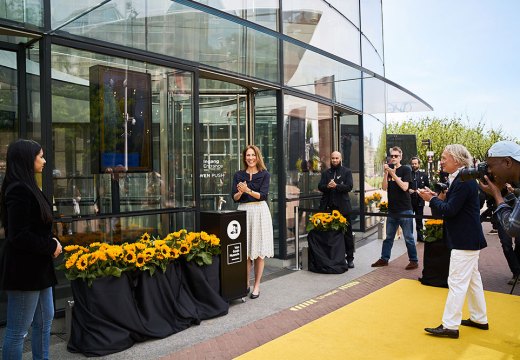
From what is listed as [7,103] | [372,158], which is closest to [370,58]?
[372,158]

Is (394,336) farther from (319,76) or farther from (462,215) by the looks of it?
(319,76)

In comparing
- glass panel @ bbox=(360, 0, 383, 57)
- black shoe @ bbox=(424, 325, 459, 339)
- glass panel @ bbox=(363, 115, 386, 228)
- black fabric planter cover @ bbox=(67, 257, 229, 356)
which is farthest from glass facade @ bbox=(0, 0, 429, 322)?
glass panel @ bbox=(360, 0, 383, 57)

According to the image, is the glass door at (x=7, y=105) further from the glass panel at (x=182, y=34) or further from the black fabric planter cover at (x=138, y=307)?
the black fabric planter cover at (x=138, y=307)

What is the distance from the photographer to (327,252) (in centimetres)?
803

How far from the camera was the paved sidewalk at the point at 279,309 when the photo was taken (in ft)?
15.1

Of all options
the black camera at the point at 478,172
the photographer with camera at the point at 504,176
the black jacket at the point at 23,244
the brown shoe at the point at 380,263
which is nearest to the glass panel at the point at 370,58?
the brown shoe at the point at 380,263

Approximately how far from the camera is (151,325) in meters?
4.90

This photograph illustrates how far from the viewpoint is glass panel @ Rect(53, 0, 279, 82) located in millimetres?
5910

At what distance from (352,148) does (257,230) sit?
6.60 metres

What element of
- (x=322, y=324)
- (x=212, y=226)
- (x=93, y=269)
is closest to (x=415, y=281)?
(x=322, y=324)

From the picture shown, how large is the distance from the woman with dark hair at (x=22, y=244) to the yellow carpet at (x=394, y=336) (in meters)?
1.88

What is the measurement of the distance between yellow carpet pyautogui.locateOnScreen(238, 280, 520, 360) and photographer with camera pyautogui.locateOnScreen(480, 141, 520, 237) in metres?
1.71

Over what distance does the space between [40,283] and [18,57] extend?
2.96 m

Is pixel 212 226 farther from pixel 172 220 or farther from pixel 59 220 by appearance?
pixel 59 220
